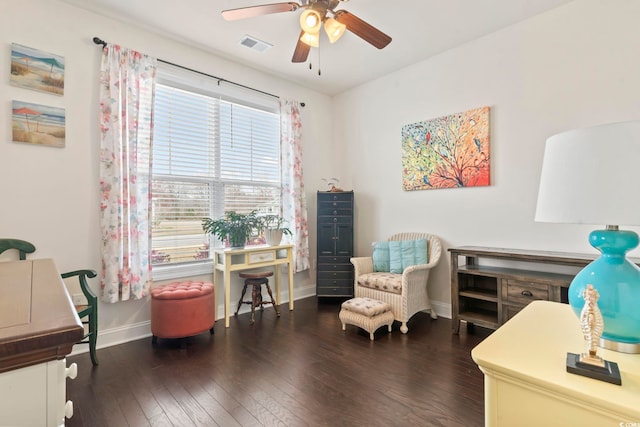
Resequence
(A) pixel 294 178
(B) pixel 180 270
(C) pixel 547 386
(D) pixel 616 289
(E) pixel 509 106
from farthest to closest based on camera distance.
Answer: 1. (A) pixel 294 178
2. (B) pixel 180 270
3. (E) pixel 509 106
4. (D) pixel 616 289
5. (C) pixel 547 386

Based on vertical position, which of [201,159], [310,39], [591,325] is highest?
[310,39]

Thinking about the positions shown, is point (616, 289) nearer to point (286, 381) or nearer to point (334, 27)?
point (286, 381)

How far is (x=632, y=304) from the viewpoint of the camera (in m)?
0.88

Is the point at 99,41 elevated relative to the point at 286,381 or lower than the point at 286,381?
elevated

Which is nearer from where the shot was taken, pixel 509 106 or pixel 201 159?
pixel 509 106

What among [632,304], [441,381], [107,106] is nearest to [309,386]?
[441,381]

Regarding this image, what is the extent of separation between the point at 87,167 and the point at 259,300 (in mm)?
2098

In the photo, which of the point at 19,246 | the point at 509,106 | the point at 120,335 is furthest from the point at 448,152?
the point at 19,246

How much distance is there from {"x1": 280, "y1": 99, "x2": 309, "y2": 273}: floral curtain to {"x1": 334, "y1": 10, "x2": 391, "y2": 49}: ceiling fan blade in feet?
5.99

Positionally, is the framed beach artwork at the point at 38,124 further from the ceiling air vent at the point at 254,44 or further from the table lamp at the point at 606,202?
the table lamp at the point at 606,202

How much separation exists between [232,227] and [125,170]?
44.5 inches

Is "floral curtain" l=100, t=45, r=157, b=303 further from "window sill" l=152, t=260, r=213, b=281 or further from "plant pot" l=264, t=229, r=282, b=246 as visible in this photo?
"plant pot" l=264, t=229, r=282, b=246

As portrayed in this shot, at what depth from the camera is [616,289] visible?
0.91m

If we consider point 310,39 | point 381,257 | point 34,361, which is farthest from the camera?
point 381,257
